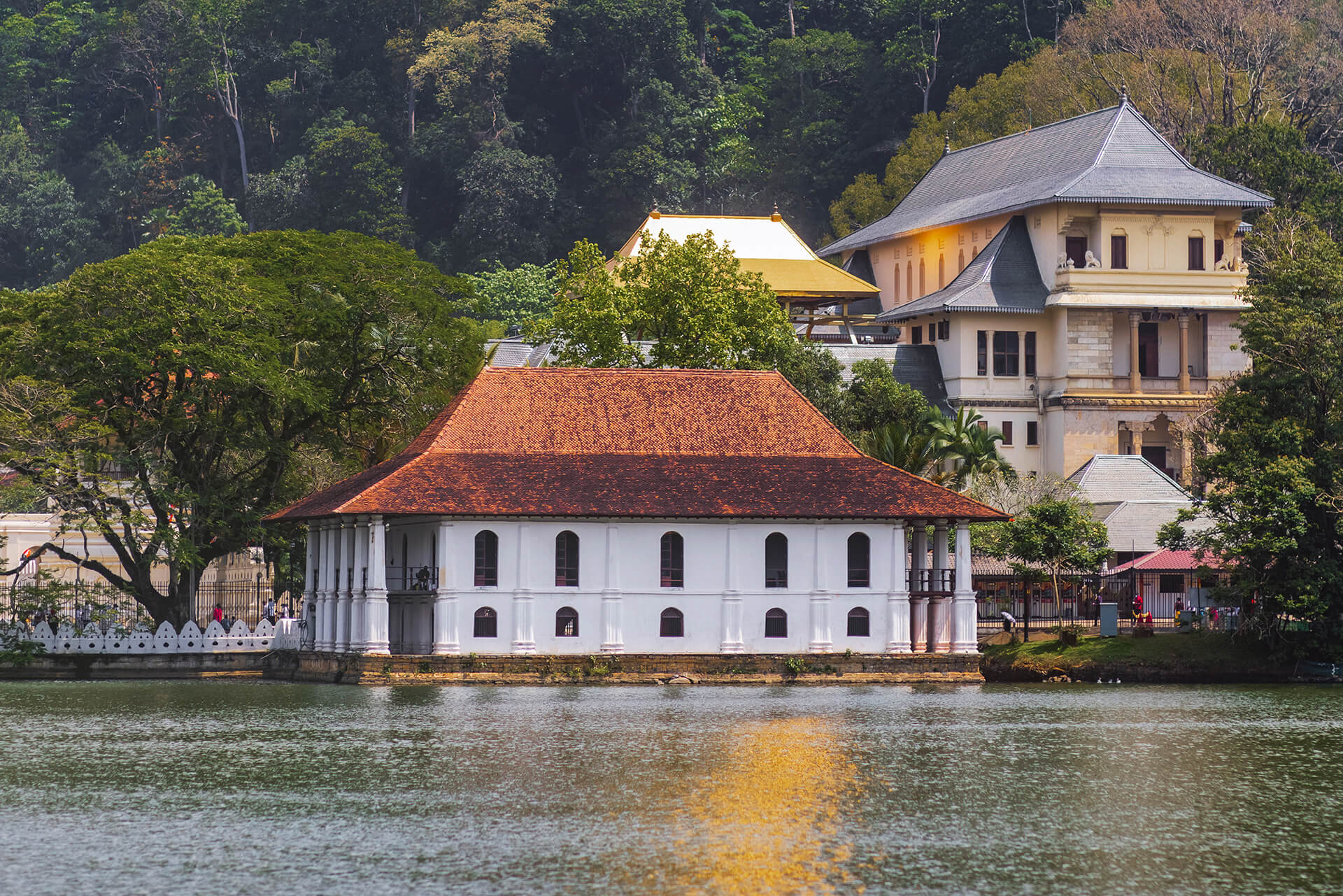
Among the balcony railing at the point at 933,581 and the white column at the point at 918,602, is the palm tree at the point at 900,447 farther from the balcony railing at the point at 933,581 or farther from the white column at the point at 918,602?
the balcony railing at the point at 933,581

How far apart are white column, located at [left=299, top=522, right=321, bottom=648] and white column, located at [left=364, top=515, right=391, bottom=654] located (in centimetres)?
488

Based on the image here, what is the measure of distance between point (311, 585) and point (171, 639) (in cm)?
463

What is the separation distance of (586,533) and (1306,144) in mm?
74799

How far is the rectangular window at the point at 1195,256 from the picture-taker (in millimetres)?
97812


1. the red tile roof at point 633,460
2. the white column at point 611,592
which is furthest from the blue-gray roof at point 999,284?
the white column at point 611,592

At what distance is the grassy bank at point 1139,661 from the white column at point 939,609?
4.98ft

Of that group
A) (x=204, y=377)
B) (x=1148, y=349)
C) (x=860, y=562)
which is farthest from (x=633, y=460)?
(x=1148, y=349)

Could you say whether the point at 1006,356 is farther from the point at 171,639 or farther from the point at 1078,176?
the point at 171,639

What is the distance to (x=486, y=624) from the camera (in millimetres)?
61344

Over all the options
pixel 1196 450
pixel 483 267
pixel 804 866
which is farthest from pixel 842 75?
pixel 804 866

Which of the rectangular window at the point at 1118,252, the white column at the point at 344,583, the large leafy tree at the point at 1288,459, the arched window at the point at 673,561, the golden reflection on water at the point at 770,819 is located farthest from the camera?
the rectangular window at the point at 1118,252

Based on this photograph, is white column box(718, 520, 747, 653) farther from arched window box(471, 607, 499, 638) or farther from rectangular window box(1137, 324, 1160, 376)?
rectangular window box(1137, 324, 1160, 376)

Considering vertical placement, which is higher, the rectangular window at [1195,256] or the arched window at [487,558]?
the rectangular window at [1195,256]

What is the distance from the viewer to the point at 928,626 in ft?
211
